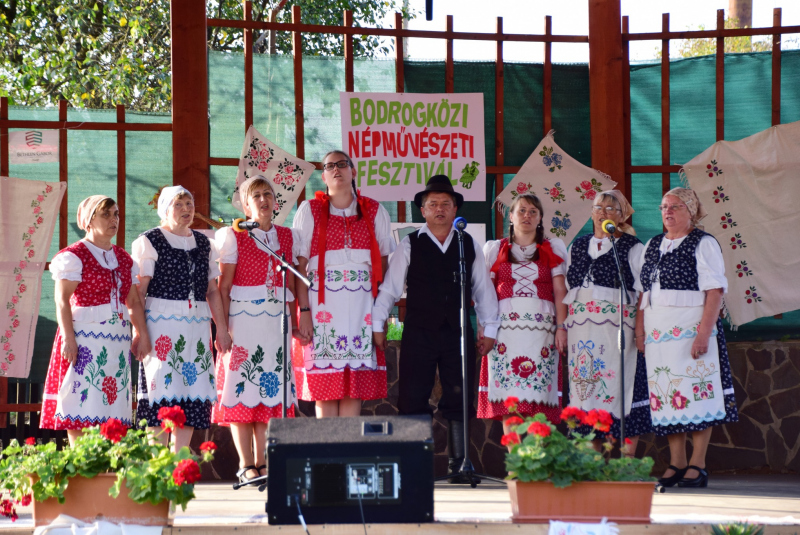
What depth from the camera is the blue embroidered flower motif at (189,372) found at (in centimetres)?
398

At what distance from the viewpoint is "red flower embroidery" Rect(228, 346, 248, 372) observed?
4070 mm

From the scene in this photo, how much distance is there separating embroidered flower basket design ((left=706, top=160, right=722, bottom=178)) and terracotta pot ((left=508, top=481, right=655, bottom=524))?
10.6 ft

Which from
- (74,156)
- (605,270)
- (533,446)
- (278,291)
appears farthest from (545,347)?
(74,156)

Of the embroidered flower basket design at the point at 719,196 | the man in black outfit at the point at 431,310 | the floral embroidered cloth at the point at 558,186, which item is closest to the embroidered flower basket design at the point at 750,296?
the embroidered flower basket design at the point at 719,196

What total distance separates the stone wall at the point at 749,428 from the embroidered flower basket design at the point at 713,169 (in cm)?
109

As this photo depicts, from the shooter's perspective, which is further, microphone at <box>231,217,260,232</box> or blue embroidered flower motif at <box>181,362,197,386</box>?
blue embroidered flower motif at <box>181,362,197,386</box>

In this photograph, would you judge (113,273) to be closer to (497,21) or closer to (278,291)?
(278,291)

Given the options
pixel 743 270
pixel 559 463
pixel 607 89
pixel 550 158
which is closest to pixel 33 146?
pixel 550 158

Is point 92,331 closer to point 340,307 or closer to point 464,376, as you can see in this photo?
point 340,307

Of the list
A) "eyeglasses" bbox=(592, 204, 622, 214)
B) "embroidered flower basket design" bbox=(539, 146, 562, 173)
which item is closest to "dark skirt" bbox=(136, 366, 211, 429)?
"eyeglasses" bbox=(592, 204, 622, 214)

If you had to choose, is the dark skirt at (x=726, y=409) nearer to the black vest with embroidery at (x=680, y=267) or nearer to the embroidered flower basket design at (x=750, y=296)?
the black vest with embroidery at (x=680, y=267)

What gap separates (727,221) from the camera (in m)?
5.31

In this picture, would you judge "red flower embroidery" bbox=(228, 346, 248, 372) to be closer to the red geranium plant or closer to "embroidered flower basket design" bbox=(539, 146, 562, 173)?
the red geranium plant

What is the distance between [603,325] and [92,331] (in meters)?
2.48
